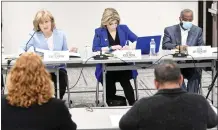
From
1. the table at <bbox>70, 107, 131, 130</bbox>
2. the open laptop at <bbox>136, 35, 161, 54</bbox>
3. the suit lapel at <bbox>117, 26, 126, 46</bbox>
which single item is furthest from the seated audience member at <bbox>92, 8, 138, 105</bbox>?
the table at <bbox>70, 107, 131, 130</bbox>

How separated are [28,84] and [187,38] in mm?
2674

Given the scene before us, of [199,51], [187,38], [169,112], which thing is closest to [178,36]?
[187,38]

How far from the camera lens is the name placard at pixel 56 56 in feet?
12.9

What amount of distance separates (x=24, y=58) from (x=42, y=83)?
0.57ft

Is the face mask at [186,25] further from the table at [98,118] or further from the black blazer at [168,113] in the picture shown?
the black blazer at [168,113]

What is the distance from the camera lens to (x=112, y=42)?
4422 millimetres

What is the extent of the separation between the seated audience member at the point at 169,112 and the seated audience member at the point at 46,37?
2.31m

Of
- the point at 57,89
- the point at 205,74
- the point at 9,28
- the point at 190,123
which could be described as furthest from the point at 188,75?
→ the point at 9,28

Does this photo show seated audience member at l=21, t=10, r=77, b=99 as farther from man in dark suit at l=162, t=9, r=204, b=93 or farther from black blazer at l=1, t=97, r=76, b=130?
black blazer at l=1, t=97, r=76, b=130

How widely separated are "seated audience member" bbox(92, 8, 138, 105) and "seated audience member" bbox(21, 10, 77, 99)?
32cm

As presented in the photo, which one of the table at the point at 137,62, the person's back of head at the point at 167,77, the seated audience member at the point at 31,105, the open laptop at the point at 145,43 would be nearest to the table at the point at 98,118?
the seated audience member at the point at 31,105

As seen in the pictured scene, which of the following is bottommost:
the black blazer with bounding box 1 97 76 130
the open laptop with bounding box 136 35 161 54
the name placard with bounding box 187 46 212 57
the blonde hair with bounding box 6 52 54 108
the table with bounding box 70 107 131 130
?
the table with bounding box 70 107 131 130

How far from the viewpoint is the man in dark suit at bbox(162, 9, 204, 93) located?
14.5 feet

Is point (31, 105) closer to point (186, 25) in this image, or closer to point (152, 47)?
point (152, 47)
